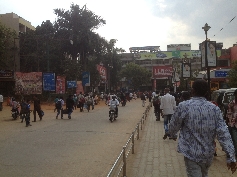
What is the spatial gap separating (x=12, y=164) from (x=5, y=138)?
15.9ft

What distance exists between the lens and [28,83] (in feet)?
110

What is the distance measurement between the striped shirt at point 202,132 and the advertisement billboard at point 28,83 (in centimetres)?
3145

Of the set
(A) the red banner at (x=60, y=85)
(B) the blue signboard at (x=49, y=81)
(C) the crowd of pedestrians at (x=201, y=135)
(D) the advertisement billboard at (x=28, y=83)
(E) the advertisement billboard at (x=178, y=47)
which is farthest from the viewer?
(E) the advertisement billboard at (x=178, y=47)

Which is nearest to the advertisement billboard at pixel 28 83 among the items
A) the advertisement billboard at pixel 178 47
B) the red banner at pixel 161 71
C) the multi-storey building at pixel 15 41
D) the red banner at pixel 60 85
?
the red banner at pixel 60 85

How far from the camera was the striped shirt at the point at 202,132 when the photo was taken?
11.3 ft

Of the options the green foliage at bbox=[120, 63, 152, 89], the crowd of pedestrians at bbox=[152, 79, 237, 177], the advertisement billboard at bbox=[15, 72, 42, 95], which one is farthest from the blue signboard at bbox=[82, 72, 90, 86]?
the crowd of pedestrians at bbox=[152, 79, 237, 177]

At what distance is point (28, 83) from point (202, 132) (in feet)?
104

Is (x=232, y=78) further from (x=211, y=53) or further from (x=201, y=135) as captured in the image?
(x=201, y=135)

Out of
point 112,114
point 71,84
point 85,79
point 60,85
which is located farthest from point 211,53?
point 85,79

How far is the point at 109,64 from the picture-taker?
203ft

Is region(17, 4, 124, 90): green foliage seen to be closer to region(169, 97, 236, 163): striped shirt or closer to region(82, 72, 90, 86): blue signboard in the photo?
region(82, 72, 90, 86): blue signboard

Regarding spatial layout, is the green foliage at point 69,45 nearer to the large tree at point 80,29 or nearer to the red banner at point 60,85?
the large tree at point 80,29

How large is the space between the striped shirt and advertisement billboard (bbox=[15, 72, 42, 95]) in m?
31.5

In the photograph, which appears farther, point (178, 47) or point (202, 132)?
point (178, 47)
